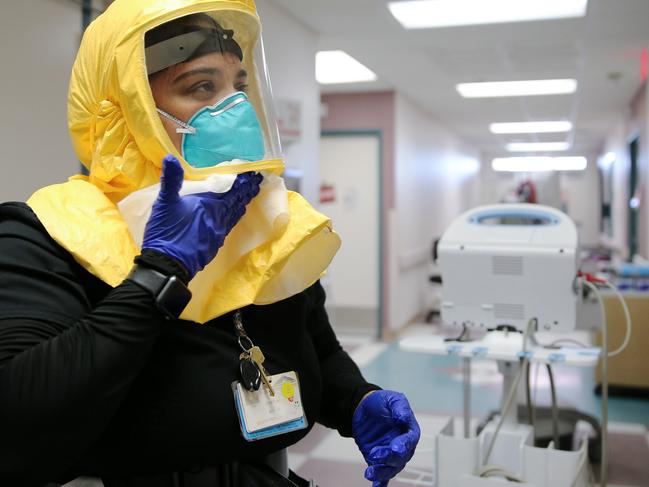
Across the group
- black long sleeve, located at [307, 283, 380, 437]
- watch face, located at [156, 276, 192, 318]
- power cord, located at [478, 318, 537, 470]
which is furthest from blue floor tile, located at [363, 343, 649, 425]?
watch face, located at [156, 276, 192, 318]

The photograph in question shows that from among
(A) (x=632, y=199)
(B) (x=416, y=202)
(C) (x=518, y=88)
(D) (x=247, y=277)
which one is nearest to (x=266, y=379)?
(D) (x=247, y=277)

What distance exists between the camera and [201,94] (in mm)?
1117

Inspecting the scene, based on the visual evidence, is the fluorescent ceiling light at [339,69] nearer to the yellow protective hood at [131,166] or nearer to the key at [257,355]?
the yellow protective hood at [131,166]

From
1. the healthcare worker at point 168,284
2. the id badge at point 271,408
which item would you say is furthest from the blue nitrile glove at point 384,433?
the id badge at point 271,408

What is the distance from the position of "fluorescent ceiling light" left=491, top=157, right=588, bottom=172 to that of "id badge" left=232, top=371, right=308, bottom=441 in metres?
15.2

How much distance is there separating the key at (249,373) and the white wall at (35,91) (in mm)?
1368

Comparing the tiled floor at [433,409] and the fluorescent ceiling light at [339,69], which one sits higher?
the fluorescent ceiling light at [339,69]

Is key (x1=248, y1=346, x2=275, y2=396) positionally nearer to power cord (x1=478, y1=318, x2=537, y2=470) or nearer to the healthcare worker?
the healthcare worker

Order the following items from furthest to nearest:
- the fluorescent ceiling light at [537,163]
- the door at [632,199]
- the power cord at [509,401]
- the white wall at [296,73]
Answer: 1. the fluorescent ceiling light at [537,163]
2. the door at [632,199]
3. the white wall at [296,73]
4. the power cord at [509,401]

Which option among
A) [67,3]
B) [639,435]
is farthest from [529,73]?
[67,3]

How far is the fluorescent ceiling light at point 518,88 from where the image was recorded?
6.59 metres

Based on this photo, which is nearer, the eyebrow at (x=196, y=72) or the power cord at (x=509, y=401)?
the eyebrow at (x=196, y=72)

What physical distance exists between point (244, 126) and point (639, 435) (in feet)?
12.0

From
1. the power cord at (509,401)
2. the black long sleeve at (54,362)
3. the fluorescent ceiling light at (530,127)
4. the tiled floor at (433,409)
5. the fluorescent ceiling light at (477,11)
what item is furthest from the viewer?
the fluorescent ceiling light at (530,127)
